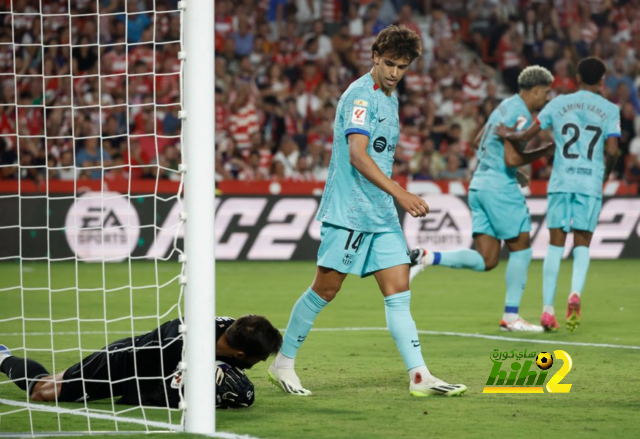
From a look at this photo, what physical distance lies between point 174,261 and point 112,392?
10.1 m

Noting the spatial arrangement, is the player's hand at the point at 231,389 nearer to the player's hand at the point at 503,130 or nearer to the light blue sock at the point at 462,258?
the light blue sock at the point at 462,258

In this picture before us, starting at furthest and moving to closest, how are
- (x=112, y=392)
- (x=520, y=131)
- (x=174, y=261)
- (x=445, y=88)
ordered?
(x=445, y=88), (x=174, y=261), (x=520, y=131), (x=112, y=392)

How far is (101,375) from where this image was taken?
5.63 meters

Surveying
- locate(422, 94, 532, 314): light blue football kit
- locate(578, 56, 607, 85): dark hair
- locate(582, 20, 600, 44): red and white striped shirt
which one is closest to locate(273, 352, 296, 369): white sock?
locate(422, 94, 532, 314): light blue football kit

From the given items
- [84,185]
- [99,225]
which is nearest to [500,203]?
[99,225]

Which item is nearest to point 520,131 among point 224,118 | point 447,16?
point 224,118

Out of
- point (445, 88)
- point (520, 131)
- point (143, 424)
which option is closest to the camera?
point (143, 424)

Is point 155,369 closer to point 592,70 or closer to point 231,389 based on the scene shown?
point 231,389

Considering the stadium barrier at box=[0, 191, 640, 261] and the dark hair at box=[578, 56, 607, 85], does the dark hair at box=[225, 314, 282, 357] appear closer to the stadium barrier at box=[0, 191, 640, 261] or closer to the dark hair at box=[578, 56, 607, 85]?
the dark hair at box=[578, 56, 607, 85]

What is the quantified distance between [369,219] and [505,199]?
11.1 ft

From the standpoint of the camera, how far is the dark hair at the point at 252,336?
5488 mm

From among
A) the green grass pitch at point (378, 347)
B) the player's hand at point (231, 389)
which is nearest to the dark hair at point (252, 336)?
the player's hand at point (231, 389)

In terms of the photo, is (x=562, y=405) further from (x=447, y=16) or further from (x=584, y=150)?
(x=447, y=16)

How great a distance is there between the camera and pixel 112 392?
18.4ft
